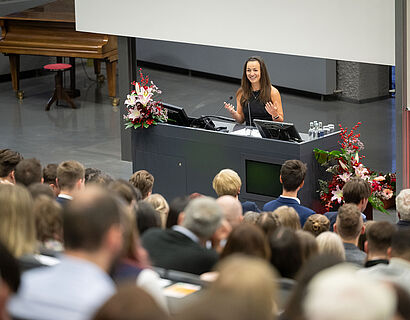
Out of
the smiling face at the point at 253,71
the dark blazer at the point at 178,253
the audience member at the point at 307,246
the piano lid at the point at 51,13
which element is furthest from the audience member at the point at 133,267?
the piano lid at the point at 51,13

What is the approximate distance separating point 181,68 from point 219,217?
36.7ft

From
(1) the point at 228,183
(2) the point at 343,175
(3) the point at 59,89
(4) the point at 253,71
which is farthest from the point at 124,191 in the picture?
(3) the point at 59,89

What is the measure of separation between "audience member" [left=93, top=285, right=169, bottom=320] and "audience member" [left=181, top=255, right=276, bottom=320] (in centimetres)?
12

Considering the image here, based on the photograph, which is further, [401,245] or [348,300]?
[401,245]

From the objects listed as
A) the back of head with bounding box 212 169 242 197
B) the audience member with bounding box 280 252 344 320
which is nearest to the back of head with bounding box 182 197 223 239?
the audience member with bounding box 280 252 344 320

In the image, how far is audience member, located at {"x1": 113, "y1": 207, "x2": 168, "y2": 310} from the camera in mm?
2929

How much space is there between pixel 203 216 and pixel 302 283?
0.99 m

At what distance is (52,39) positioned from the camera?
1245 cm

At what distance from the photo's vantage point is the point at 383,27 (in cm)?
701

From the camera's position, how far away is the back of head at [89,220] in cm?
262

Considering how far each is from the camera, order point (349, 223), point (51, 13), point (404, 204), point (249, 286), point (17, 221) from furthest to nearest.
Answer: point (51, 13) < point (404, 204) < point (349, 223) < point (17, 221) < point (249, 286)

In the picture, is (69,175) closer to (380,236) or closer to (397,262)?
(380,236)

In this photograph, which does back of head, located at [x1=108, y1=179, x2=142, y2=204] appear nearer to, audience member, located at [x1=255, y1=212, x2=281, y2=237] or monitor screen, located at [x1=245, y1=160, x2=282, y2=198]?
audience member, located at [x1=255, y1=212, x2=281, y2=237]

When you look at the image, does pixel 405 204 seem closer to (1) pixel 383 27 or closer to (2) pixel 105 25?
(1) pixel 383 27
